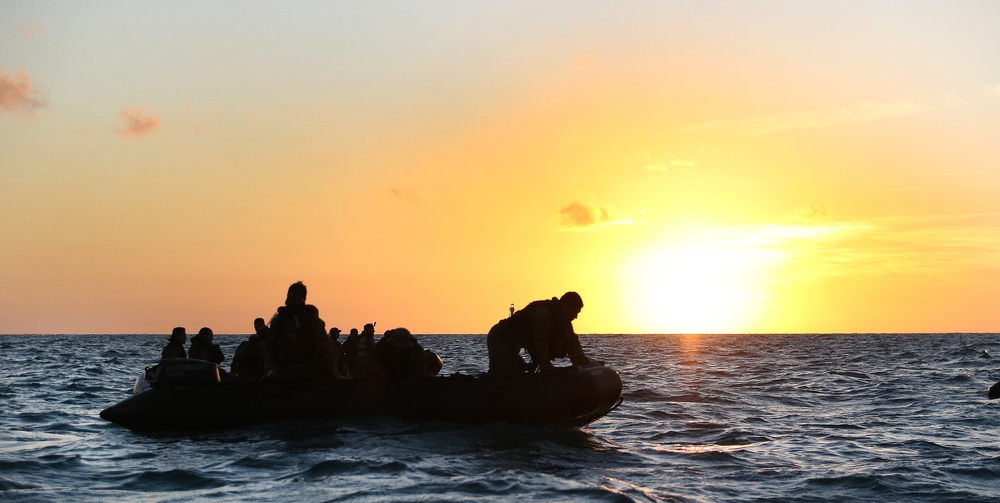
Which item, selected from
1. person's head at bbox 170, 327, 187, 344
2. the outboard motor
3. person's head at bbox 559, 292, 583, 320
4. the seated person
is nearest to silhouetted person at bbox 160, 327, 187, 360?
person's head at bbox 170, 327, 187, 344

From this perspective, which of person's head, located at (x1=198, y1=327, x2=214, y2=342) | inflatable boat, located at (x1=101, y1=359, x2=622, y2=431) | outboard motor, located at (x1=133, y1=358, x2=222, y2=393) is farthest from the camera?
person's head, located at (x1=198, y1=327, x2=214, y2=342)

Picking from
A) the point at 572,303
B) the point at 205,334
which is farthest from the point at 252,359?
the point at 572,303

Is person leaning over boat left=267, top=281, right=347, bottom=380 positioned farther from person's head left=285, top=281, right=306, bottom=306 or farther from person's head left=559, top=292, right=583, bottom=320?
person's head left=559, top=292, right=583, bottom=320

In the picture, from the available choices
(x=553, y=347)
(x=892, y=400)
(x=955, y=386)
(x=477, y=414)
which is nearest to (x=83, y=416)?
(x=477, y=414)

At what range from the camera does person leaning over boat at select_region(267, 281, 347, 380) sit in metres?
14.1

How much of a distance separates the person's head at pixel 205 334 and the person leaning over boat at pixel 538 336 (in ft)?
A: 18.3

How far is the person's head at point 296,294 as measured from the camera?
14016 mm

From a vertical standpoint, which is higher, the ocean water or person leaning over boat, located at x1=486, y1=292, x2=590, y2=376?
person leaning over boat, located at x1=486, y1=292, x2=590, y2=376

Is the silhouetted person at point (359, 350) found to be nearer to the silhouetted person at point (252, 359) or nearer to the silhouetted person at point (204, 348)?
the silhouetted person at point (252, 359)

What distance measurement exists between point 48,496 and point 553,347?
23.7 ft

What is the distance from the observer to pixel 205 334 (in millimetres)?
17156

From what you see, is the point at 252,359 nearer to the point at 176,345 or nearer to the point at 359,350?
the point at 176,345

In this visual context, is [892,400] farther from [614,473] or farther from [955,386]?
[614,473]

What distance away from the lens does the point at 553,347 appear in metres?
14.4
